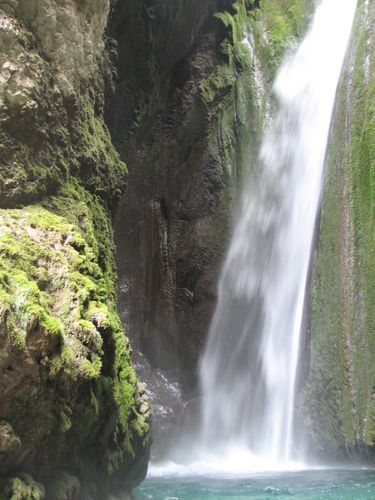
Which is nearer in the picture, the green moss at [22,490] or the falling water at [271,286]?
the green moss at [22,490]

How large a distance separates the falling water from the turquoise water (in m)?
1.67

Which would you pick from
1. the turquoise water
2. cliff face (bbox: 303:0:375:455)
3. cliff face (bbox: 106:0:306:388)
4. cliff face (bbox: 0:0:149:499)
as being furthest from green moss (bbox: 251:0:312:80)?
the turquoise water

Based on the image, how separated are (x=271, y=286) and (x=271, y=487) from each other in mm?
4641

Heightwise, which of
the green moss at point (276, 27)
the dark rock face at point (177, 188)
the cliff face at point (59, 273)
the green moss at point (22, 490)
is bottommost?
the green moss at point (22, 490)

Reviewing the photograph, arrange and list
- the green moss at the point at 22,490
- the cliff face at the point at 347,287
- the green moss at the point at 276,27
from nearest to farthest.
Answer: the green moss at the point at 22,490
the cliff face at the point at 347,287
the green moss at the point at 276,27

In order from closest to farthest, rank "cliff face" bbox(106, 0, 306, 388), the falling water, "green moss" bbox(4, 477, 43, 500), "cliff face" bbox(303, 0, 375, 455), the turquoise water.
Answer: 1. "green moss" bbox(4, 477, 43, 500)
2. the turquoise water
3. "cliff face" bbox(303, 0, 375, 455)
4. the falling water
5. "cliff face" bbox(106, 0, 306, 388)

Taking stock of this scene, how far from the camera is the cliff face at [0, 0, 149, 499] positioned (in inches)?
142

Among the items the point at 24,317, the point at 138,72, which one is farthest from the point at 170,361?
the point at 24,317

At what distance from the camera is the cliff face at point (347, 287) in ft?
29.0

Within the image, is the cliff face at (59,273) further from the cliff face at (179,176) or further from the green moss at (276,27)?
the green moss at (276,27)

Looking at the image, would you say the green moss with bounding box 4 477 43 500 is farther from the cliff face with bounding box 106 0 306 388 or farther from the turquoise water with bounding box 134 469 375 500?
the cliff face with bounding box 106 0 306 388

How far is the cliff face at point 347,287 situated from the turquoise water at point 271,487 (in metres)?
0.95

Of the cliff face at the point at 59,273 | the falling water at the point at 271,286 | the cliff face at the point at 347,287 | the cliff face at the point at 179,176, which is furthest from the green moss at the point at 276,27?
the cliff face at the point at 59,273

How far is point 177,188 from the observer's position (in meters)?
11.3
